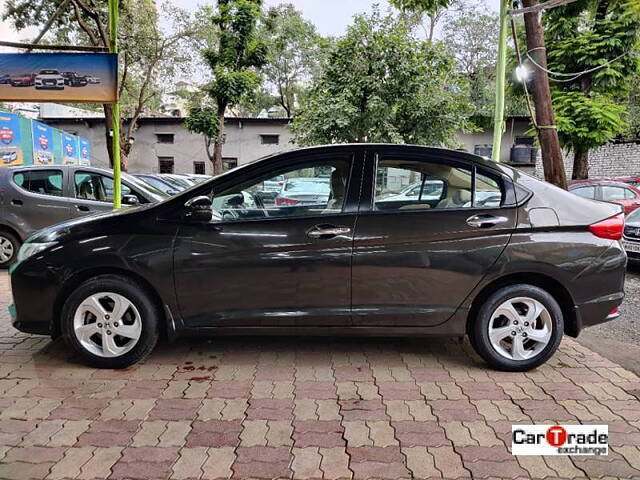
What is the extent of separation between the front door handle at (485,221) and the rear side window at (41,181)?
6.07 metres

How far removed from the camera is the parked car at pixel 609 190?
32.3ft

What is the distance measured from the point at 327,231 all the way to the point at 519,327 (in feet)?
4.99

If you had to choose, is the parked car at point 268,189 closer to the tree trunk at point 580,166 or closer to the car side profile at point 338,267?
the car side profile at point 338,267

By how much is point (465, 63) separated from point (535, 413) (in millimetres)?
30603

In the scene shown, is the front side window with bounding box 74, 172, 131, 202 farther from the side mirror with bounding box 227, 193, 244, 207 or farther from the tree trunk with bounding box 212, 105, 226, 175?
the tree trunk with bounding box 212, 105, 226, 175

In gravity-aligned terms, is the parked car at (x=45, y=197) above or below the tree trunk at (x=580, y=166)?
below

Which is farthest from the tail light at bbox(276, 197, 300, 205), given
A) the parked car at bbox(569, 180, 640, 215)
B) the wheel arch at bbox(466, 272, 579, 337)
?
the parked car at bbox(569, 180, 640, 215)

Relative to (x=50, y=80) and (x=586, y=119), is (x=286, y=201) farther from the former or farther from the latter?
(x=586, y=119)

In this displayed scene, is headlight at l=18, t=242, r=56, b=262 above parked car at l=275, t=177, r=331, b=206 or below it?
below

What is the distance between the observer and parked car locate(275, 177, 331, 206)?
3393mm

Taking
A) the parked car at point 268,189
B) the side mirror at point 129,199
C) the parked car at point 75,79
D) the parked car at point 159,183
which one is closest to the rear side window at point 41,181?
the side mirror at point 129,199

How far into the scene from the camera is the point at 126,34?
59.9 ft

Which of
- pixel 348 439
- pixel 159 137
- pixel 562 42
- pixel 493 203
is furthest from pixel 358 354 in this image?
pixel 159 137

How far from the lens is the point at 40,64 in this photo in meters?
5.79
